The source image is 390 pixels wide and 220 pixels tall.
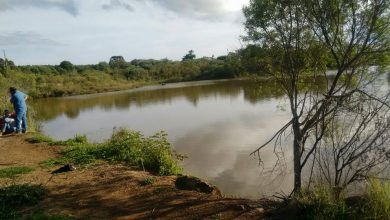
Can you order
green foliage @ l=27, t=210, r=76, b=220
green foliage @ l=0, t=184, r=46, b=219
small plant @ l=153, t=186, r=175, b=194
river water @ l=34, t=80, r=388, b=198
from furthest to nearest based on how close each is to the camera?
river water @ l=34, t=80, r=388, b=198
small plant @ l=153, t=186, r=175, b=194
green foliage @ l=0, t=184, r=46, b=219
green foliage @ l=27, t=210, r=76, b=220

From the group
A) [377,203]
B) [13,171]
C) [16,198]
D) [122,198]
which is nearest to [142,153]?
[13,171]

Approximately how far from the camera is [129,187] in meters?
7.65

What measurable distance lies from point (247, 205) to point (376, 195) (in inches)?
73.4

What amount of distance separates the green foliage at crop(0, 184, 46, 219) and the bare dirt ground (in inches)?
7.2

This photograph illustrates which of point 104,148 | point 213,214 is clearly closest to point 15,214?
point 213,214

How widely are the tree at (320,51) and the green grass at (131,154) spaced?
10.1 feet

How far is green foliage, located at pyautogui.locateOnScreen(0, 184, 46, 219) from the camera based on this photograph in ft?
20.9

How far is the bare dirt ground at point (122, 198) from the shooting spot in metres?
6.20

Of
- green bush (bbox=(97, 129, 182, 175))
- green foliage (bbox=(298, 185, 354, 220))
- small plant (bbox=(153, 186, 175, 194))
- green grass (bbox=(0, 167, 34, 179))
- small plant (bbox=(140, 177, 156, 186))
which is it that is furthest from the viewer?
green bush (bbox=(97, 129, 182, 175))

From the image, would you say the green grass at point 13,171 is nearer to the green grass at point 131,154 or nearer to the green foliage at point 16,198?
the green grass at point 131,154

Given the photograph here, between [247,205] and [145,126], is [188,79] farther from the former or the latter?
[247,205]

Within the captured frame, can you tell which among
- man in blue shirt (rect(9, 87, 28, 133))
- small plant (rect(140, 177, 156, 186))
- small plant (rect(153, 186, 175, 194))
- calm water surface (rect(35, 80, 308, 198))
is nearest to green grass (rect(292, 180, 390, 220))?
small plant (rect(153, 186, 175, 194))

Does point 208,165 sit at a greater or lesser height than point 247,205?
lesser

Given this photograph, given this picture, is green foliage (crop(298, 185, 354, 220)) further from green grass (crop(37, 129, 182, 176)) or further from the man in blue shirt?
the man in blue shirt
